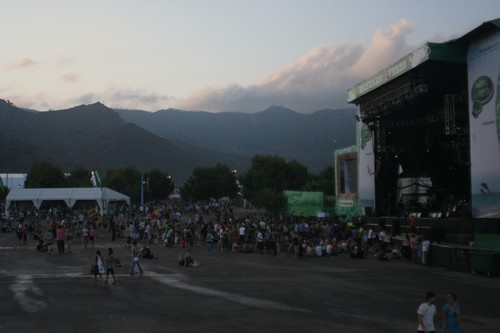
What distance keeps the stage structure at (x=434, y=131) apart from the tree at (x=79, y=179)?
73.9 meters

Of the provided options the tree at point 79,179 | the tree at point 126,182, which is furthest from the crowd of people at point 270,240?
the tree at point 126,182

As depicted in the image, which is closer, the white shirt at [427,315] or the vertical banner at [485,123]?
the white shirt at [427,315]

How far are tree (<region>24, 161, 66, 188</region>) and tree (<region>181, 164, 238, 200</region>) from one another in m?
25.3

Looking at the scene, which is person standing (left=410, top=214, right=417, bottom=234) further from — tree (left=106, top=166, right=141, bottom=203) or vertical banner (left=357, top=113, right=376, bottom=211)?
tree (left=106, top=166, right=141, bottom=203)

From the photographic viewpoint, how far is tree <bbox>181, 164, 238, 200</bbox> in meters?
122

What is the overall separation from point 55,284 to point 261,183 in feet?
261

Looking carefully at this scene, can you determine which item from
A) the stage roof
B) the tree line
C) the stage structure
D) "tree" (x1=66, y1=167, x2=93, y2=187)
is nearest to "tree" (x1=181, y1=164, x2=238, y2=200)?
the tree line

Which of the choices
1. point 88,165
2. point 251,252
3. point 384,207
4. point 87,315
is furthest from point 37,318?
point 88,165

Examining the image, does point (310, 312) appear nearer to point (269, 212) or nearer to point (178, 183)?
point (269, 212)

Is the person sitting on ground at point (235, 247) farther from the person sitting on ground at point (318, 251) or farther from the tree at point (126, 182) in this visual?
the tree at point (126, 182)

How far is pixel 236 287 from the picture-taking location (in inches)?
750

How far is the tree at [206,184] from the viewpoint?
12162cm

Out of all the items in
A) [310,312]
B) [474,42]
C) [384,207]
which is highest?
[474,42]

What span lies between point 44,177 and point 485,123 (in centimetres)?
9021
